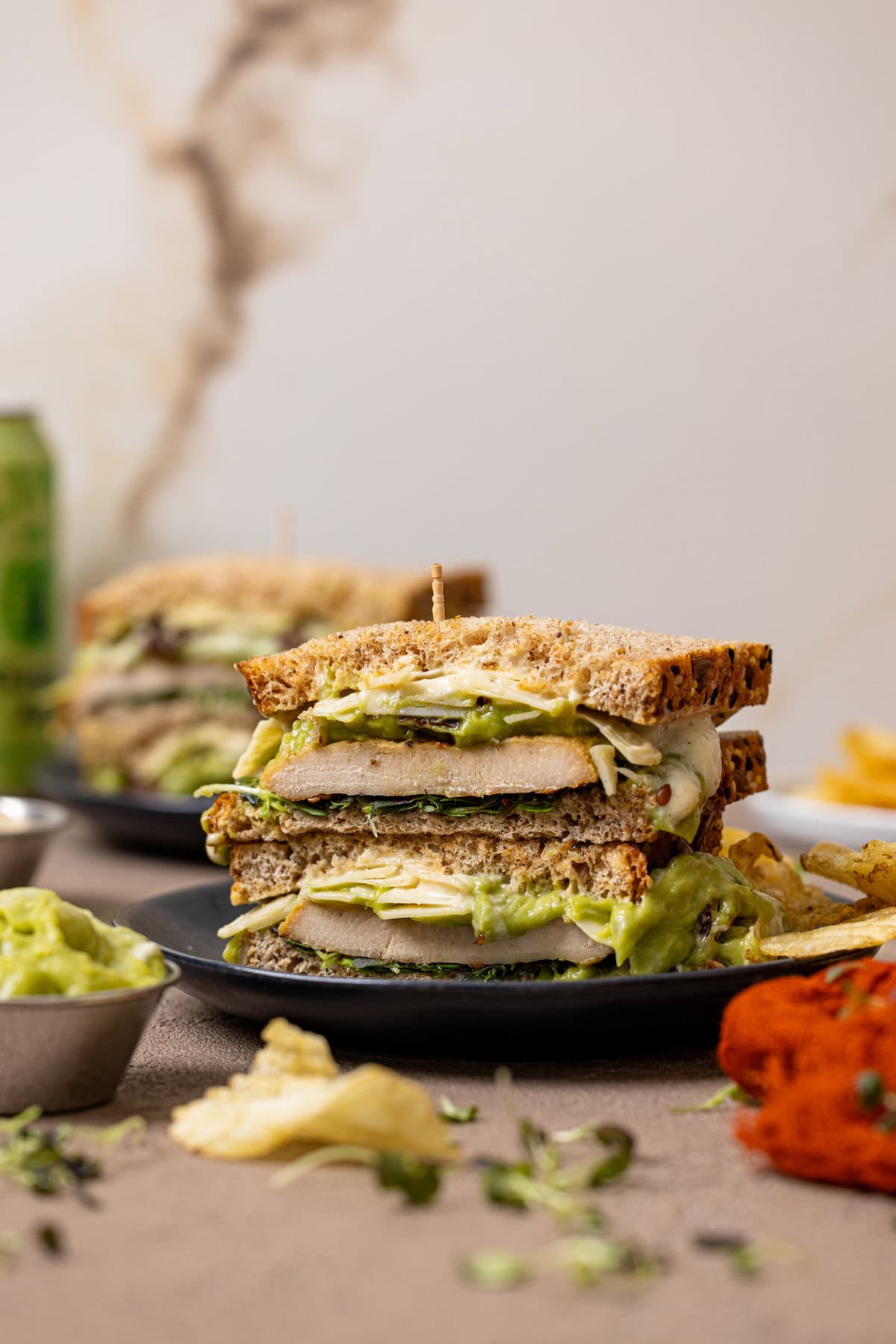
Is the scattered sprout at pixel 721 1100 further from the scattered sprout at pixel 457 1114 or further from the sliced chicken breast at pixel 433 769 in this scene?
the sliced chicken breast at pixel 433 769

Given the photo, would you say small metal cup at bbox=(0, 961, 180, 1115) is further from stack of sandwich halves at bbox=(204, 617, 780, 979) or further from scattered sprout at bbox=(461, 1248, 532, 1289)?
scattered sprout at bbox=(461, 1248, 532, 1289)

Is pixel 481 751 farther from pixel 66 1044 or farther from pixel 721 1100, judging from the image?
pixel 66 1044

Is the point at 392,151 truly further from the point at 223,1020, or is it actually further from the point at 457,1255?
the point at 457,1255

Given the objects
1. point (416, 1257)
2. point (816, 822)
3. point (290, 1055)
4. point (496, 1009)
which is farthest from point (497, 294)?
point (416, 1257)

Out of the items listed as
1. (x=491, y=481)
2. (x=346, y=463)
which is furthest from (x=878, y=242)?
(x=346, y=463)

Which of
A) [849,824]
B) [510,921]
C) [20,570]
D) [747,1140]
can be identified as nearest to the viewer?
[747,1140]

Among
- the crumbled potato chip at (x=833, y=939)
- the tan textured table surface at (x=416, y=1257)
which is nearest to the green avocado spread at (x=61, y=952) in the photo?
the tan textured table surface at (x=416, y=1257)
